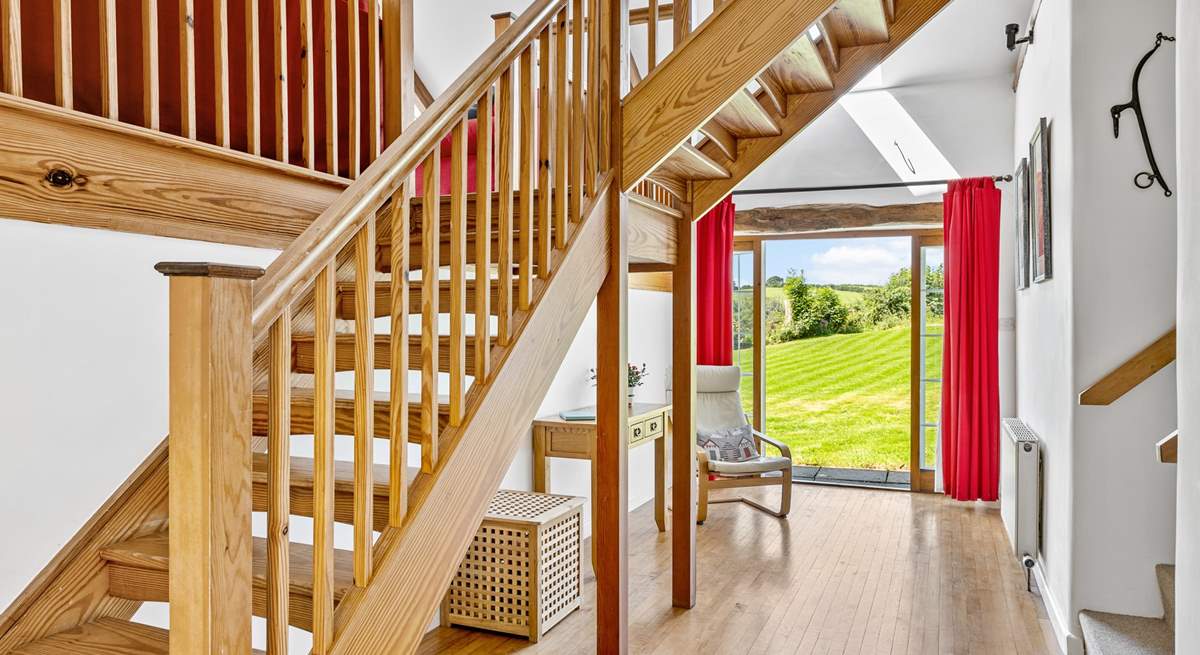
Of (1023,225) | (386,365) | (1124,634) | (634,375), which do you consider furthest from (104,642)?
(1023,225)

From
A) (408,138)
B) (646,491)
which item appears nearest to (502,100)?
(408,138)

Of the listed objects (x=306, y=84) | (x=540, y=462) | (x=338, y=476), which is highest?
(x=306, y=84)

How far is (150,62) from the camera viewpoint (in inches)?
73.4

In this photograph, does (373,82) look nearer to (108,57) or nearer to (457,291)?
(108,57)

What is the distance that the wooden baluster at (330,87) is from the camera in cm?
233

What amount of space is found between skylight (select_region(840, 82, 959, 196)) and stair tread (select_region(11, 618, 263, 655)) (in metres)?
5.28

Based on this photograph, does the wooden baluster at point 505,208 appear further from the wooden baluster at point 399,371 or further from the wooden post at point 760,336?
the wooden post at point 760,336

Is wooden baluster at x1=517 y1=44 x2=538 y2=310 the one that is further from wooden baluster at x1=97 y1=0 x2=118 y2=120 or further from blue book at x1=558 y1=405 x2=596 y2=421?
blue book at x1=558 y1=405 x2=596 y2=421

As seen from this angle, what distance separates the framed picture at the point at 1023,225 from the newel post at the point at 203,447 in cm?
421

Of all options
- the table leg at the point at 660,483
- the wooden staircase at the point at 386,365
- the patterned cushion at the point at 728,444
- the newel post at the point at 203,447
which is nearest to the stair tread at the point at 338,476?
the wooden staircase at the point at 386,365

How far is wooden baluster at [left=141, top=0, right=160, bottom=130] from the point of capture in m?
1.85

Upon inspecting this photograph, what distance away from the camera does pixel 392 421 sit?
169 cm

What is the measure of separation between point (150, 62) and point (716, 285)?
480 centimetres

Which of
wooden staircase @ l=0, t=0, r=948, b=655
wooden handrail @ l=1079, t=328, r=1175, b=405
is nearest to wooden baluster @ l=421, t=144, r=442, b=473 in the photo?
wooden staircase @ l=0, t=0, r=948, b=655
